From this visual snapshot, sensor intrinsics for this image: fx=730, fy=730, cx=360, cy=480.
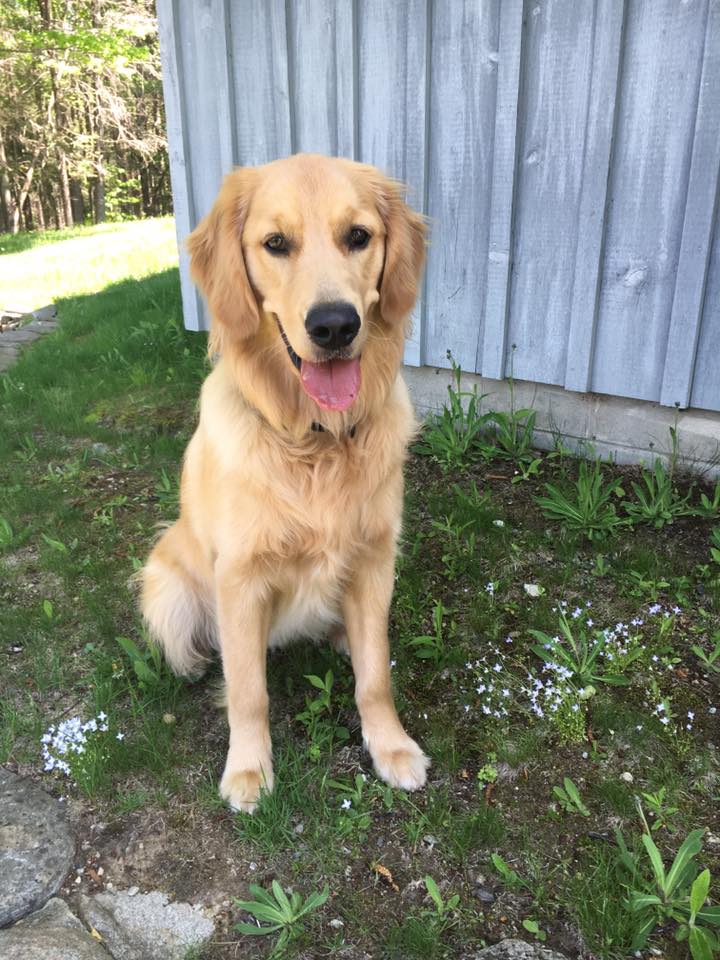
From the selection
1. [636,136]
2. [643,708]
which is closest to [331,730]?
[643,708]

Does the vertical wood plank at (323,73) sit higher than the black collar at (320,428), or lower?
higher

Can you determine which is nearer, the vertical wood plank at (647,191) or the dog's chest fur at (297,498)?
the dog's chest fur at (297,498)

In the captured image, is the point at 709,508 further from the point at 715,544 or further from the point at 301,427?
the point at 301,427

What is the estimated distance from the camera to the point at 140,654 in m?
2.51

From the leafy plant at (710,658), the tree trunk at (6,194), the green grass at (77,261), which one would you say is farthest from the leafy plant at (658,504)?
the tree trunk at (6,194)

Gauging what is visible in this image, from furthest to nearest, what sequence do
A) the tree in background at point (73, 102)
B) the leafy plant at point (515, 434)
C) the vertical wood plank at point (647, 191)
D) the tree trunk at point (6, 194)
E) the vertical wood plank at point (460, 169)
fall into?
the tree trunk at point (6, 194), the tree in background at point (73, 102), the leafy plant at point (515, 434), the vertical wood plank at point (460, 169), the vertical wood plank at point (647, 191)

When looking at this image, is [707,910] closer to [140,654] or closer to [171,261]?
[140,654]

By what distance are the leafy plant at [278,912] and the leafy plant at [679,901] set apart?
2.37ft

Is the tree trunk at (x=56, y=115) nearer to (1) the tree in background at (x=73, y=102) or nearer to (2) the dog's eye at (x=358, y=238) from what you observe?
(1) the tree in background at (x=73, y=102)

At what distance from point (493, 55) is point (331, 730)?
304 centimetres

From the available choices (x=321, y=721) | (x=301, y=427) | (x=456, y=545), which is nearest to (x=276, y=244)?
(x=301, y=427)

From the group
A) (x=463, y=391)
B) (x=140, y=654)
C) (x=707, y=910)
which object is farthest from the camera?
(x=463, y=391)

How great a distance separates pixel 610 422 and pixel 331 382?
2226 millimetres

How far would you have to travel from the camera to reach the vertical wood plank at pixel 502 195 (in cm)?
329
